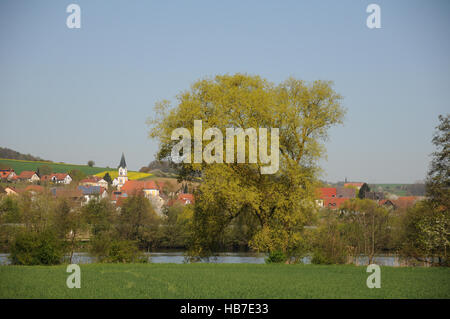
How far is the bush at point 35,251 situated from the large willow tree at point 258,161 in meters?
8.21

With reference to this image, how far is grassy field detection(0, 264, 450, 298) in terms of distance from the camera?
1555 centimetres

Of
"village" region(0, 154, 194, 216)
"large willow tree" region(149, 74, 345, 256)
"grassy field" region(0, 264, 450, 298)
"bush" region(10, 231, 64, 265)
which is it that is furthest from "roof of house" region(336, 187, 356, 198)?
"bush" region(10, 231, 64, 265)

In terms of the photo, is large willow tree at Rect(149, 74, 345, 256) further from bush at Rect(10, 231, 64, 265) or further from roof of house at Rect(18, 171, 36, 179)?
roof of house at Rect(18, 171, 36, 179)

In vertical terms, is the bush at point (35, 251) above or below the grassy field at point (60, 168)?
below

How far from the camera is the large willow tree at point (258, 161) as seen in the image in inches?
1132

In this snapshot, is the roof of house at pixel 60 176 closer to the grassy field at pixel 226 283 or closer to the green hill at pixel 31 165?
the green hill at pixel 31 165

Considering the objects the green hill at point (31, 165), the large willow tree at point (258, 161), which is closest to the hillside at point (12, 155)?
the green hill at point (31, 165)

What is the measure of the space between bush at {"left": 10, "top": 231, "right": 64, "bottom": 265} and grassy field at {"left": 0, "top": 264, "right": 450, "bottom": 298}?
271 centimetres

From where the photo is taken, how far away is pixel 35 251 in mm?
25781

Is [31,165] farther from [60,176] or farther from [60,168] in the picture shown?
[60,176]

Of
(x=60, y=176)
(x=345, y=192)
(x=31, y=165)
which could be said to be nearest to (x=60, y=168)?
(x=31, y=165)

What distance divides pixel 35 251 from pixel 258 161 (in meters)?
12.8
